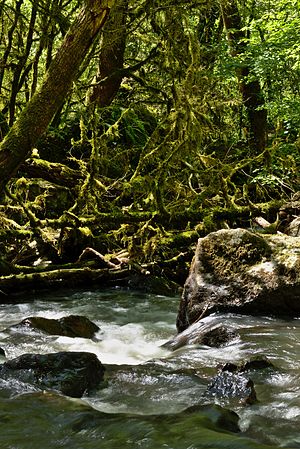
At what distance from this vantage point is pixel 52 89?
4.59m

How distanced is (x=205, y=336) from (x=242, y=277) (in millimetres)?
956

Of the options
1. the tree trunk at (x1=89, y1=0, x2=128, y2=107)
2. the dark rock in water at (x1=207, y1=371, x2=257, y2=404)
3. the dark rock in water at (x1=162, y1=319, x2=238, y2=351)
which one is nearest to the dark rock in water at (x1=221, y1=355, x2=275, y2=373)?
the dark rock in water at (x1=207, y1=371, x2=257, y2=404)

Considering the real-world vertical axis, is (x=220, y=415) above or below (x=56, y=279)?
below

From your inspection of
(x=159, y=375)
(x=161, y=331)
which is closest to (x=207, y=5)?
(x=161, y=331)

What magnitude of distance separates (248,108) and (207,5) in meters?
5.64

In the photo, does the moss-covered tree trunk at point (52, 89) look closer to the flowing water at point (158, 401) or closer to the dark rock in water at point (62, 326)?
the dark rock in water at point (62, 326)

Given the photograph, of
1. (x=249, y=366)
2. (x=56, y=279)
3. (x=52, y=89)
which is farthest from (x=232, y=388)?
(x=56, y=279)

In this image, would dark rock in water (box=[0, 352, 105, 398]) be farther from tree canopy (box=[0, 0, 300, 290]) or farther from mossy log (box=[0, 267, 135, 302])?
mossy log (box=[0, 267, 135, 302])

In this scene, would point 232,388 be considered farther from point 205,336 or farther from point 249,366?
point 205,336

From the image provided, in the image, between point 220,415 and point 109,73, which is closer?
point 220,415

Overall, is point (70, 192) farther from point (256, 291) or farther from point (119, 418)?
point (119, 418)

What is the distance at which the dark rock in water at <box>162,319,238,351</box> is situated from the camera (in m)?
4.63

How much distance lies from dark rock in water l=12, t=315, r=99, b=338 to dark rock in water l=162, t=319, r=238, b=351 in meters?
0.97

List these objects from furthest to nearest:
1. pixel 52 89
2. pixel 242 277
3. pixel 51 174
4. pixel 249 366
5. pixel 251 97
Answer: pixel 251 97
pixel 51 174
pixel 242 277
pixel 52 89
pixel 249 366
